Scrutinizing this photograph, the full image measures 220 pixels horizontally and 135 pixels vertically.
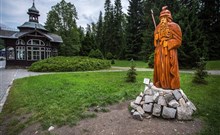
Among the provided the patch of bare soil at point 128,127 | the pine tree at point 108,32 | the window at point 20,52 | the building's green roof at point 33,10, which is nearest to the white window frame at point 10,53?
the window at point 20,52

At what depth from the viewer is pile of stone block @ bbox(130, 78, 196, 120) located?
14.5 feet

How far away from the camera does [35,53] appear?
2472 cm

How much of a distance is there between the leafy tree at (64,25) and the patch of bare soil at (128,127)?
30.1m

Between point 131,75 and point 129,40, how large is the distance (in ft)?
86.5

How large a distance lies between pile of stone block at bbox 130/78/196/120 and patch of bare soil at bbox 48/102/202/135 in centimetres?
15

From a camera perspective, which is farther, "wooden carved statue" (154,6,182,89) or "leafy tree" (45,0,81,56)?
"leafy tree" (45,0,81,56)

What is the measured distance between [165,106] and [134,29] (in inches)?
1281

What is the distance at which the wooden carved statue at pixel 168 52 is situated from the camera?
15.8ft

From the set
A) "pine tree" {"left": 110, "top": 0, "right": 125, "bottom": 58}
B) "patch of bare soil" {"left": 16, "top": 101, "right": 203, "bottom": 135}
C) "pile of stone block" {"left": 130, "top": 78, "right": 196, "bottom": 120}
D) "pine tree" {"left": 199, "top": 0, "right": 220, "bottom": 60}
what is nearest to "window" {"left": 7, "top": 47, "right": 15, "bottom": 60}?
"pine tree" {"left": 110, "top": 0, "right": 125, "bottom": 58}

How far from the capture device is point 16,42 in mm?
23828

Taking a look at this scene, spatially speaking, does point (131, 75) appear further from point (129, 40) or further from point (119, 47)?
point (119, 47)

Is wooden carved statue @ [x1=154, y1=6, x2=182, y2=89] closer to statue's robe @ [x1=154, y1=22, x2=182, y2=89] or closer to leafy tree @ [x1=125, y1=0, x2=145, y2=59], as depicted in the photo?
statue's robe @ [x1=154, y1=22, x2=182, y2=89]

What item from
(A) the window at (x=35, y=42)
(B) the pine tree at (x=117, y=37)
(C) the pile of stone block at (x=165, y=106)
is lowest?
(C) the pile of stone block at (x=165, y=106)

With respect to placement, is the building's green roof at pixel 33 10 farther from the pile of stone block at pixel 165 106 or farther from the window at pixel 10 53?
the pile of stone block at pixel 165 106
